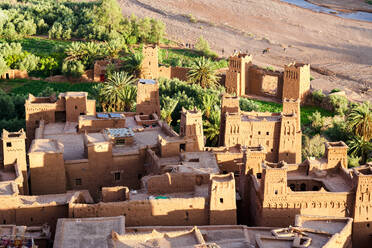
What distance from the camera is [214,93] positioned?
2157 inches

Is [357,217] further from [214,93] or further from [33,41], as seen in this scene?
[33,41]

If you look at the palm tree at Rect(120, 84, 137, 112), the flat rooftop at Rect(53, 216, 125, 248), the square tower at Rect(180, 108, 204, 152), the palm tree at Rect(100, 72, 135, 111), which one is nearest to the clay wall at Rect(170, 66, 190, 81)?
the palm tree at Rect(100, 72, 135, 111)

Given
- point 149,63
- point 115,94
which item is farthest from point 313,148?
point 149,63

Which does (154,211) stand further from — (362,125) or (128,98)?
(362,125)

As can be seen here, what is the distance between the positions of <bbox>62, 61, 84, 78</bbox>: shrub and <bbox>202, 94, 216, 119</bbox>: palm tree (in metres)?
18.0

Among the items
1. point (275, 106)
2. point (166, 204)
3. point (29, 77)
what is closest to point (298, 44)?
point (275, 106)

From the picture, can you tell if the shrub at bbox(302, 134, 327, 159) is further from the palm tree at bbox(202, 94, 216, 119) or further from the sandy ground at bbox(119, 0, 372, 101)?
the sandy ground at bbox(119, 0, 372, 101)

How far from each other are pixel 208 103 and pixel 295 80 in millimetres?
13074

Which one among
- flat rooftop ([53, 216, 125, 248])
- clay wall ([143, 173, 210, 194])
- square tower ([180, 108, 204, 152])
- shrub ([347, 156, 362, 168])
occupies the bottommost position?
flat rooftop ([53, 216, 125, 248])

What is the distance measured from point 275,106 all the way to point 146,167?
91.6 feet

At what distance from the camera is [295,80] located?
194 ft

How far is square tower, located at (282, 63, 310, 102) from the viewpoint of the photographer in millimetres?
58719

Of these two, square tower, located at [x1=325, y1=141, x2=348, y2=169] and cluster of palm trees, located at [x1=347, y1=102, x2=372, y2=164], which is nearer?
square tower, located at [x1=325, y1=141, x2=348, y2=169]

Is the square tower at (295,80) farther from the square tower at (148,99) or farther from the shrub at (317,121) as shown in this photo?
the square tower at (148,99)
